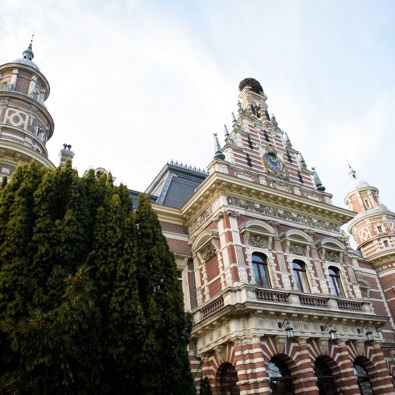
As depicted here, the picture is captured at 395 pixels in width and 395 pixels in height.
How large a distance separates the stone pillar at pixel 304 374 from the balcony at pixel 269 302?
5.01 ft

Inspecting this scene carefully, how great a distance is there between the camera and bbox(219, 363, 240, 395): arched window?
1619cm

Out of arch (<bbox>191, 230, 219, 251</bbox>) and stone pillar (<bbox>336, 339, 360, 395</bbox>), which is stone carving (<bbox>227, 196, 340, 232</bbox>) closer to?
arch (<bbox>191, 230, 219, 251</bbox>)

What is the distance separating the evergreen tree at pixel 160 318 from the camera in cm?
1055

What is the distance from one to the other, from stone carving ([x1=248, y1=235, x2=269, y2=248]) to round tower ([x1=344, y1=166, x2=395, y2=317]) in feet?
50.9

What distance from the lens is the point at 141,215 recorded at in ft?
44.1

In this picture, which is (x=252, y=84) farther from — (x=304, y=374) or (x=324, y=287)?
(x=304, y=374)

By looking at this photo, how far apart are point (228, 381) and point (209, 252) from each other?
231 inches

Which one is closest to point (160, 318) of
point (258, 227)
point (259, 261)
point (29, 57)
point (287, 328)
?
point (287, 328)

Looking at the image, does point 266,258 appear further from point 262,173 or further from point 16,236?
point 16,236

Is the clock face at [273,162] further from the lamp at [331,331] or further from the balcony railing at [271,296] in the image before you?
the lamp at [331,331]

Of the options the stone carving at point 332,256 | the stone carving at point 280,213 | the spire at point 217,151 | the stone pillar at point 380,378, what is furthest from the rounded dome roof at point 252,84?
the stone pillar at point 380,378

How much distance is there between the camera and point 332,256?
864 inches

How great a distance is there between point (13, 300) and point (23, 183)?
3603 mm

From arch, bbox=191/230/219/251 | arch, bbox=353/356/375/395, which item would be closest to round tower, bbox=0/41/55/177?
arch, bbox=191/230/219/251
